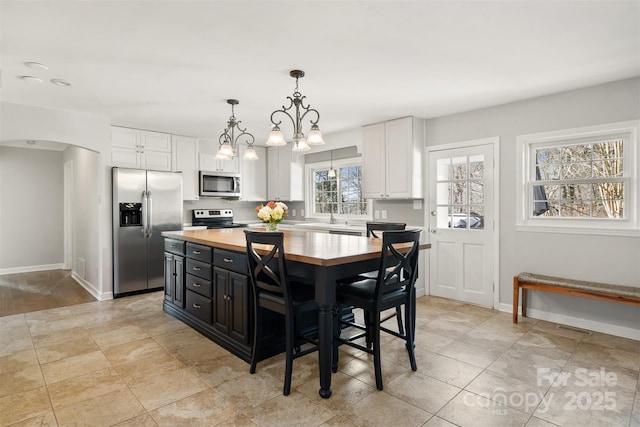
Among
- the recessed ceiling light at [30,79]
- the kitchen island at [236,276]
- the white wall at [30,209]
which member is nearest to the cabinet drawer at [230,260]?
the kitchen island at [236,276]

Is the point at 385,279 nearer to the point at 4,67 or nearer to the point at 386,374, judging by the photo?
the point at 386,374

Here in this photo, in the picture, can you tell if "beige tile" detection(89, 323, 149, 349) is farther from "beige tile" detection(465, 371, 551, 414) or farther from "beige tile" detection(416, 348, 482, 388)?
"beige tile" detection(465, 371, 551, 414)

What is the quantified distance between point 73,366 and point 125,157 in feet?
10.2

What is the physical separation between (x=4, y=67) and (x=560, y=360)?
5040 millimetres

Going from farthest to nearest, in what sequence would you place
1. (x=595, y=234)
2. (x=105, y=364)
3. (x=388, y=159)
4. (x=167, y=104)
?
(x=388, y=159) → (x=167, y=104) → (x=595, y=234) → (x=105, y=364)

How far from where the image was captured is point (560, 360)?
2.73 meters

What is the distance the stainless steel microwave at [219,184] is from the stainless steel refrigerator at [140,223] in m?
0.70

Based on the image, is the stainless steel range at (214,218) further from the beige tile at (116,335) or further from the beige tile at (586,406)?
the beige tile at (586,406)

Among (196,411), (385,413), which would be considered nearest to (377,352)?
(385,413)

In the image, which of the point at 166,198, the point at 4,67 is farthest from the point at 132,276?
the point at 4,67

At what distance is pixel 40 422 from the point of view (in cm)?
197

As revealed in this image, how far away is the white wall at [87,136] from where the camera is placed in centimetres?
390

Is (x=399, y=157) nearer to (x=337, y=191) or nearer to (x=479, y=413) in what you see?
(x=337, y=191)

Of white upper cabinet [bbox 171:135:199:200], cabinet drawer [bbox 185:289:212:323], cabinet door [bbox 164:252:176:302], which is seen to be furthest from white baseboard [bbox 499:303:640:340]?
white upper cabinet [bbox 171:135:199:200]
